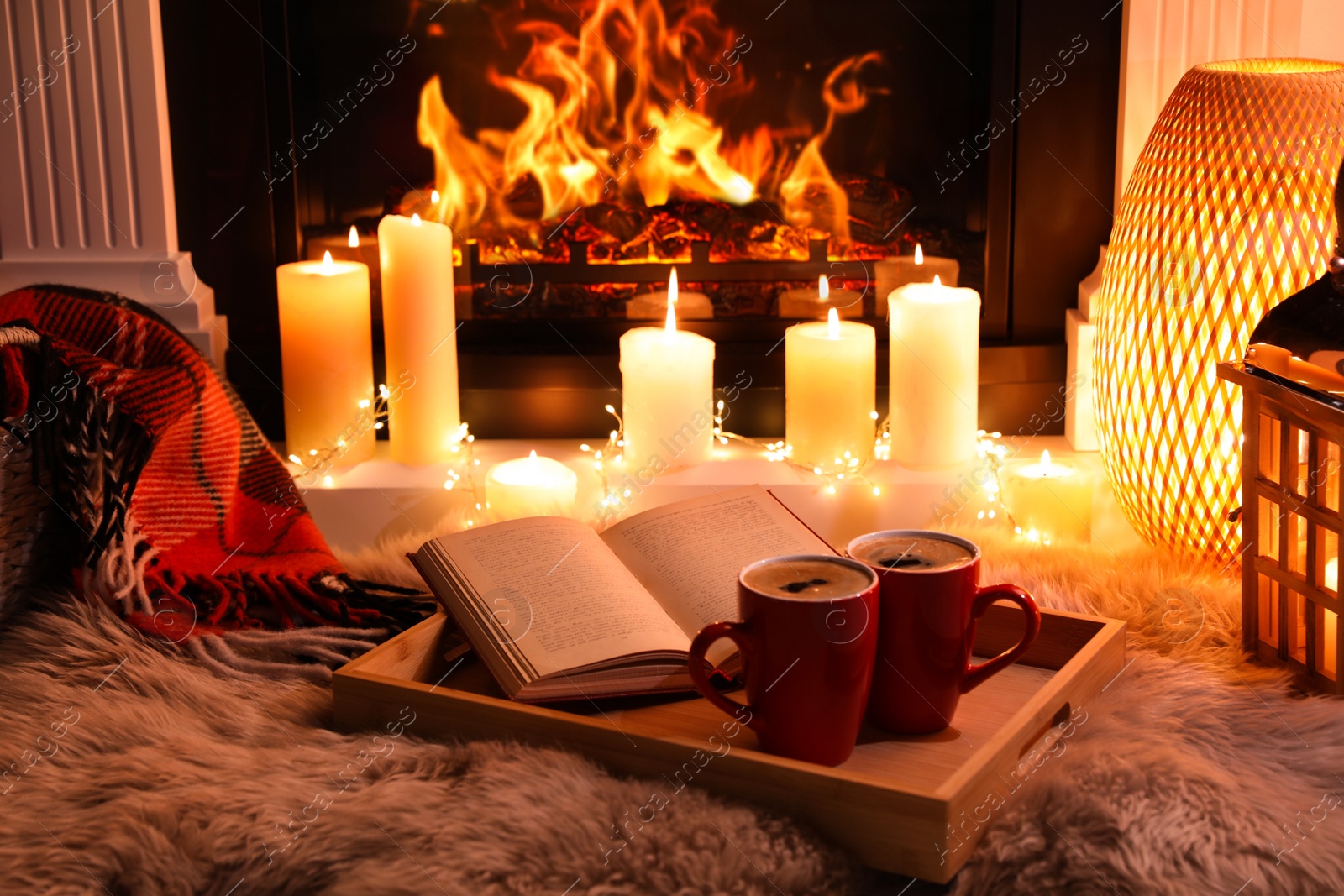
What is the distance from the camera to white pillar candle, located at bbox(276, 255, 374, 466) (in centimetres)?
151

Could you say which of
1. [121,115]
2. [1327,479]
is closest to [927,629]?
[1327,479]

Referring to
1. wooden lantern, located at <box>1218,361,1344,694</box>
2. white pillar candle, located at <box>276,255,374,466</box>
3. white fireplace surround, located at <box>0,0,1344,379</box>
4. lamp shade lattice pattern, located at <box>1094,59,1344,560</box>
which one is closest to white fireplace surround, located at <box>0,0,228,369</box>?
white fireplace surround, located at <box>0,0,1344,379</box>

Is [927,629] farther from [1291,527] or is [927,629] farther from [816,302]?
[816,302]

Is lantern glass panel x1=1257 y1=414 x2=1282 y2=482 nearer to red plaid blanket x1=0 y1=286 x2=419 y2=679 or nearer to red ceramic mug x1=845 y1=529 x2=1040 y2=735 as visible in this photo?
red ceramic mug x1=845 y1=529 x2=1040 y2=735

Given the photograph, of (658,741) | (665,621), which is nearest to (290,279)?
(665,621)

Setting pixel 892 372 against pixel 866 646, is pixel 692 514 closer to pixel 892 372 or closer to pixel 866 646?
pixel 866 646

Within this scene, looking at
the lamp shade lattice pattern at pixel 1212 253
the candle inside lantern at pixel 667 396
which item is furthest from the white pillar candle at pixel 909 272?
the lamp shade lattice pattern at pixel 1212 253

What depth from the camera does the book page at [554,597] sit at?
848mm

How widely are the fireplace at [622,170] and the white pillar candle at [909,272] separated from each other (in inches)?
0.7

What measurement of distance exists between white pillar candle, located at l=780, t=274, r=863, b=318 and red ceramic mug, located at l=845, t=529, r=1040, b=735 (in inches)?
34.6

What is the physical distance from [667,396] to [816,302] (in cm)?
31

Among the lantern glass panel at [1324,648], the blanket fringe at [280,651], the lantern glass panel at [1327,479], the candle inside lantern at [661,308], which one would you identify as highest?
the candle inside lantern at [661,308]

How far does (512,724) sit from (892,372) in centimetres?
81

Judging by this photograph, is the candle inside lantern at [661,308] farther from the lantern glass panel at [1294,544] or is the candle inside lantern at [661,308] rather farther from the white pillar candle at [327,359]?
the lantern glass panel at [1294,544]
